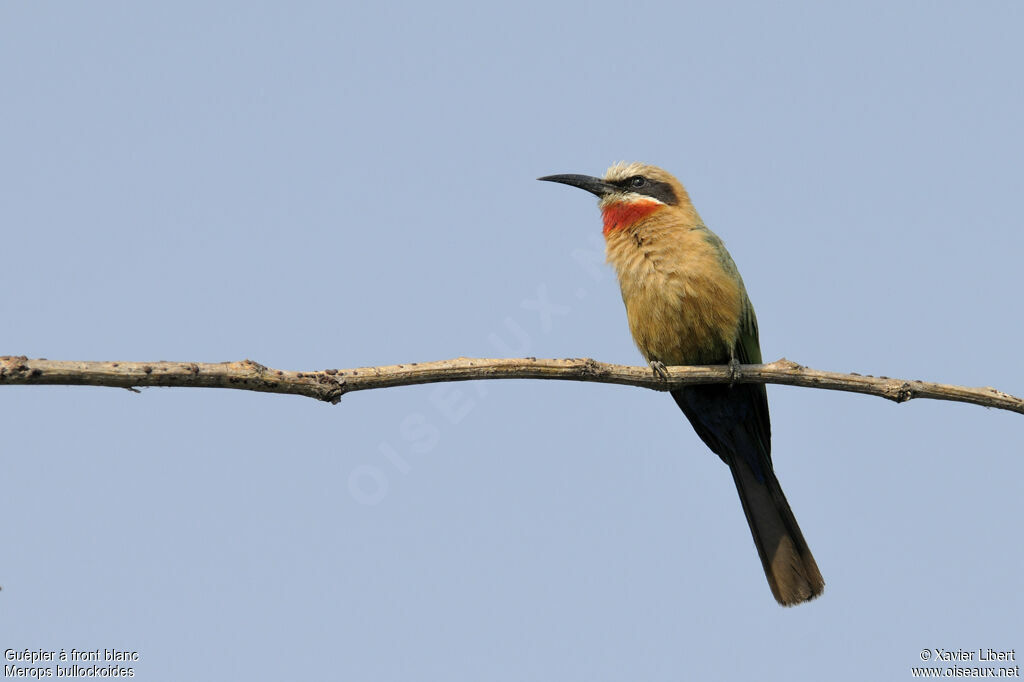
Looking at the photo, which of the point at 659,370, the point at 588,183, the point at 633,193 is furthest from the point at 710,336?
the point at 588,183

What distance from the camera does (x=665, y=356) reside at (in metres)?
6.09

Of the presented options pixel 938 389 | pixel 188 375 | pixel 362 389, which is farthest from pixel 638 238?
pixel 188 375

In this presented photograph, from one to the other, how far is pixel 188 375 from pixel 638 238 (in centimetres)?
338

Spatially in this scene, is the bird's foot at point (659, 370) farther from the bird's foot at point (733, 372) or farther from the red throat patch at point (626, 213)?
the red throat patch at point (626, 213)

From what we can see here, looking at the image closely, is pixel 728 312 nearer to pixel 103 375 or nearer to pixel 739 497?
pixel 739 497

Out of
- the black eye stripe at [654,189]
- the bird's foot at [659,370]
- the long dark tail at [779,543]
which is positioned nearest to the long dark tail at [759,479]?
the long dark tail at [779,543]

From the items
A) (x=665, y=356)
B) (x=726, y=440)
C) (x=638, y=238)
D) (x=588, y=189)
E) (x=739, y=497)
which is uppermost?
(x=588, y=189)

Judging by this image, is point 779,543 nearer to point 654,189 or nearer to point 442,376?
point 654,189

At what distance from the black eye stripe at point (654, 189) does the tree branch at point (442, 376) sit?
154 centimetres

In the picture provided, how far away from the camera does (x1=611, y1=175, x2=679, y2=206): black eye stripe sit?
6754 mm

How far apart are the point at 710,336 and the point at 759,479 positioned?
3.93 feet

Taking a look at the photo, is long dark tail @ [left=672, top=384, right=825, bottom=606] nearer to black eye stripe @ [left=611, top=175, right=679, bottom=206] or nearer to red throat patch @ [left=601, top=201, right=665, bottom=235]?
red throat patch @ [left=601, top=201, right=665, bottom=235]

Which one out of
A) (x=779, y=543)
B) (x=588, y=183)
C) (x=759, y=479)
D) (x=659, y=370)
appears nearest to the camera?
(x=659, y=370)

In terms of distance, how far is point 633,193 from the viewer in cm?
682
